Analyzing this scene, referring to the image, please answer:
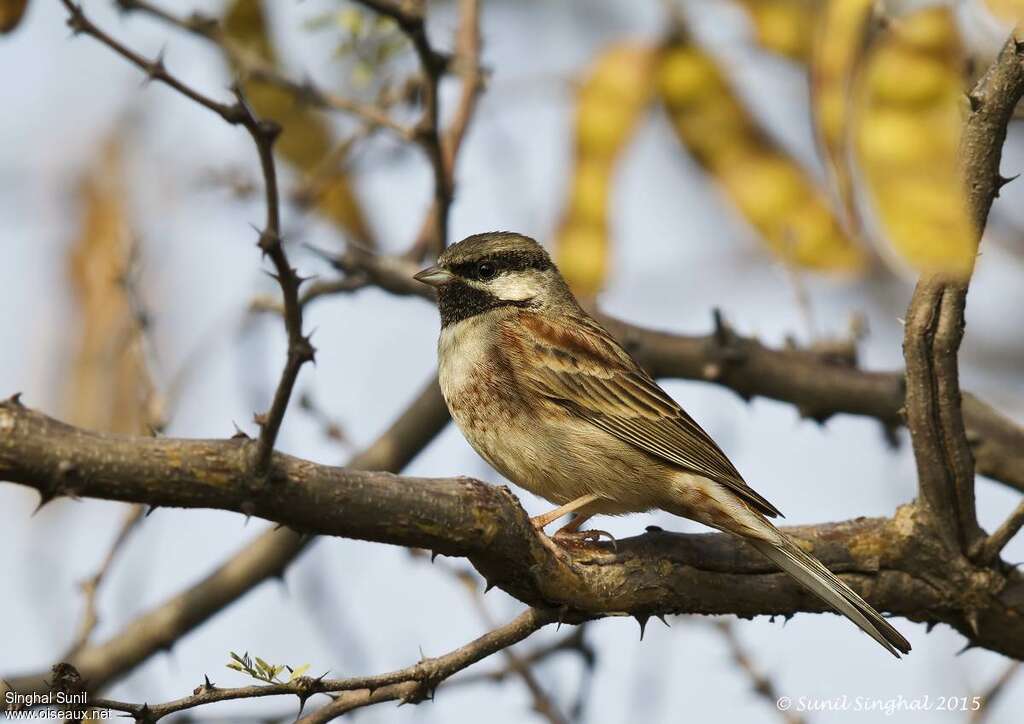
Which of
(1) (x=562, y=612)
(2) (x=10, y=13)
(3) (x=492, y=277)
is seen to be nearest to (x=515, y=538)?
(1) (x=562, y=612)

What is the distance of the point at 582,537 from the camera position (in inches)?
208

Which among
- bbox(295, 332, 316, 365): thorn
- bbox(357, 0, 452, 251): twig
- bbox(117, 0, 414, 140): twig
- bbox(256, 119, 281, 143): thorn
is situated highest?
bbox(117, 0, 414, 140): twig

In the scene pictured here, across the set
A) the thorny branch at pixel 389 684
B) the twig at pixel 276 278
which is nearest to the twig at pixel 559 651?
the thorny branch at pixel 389 684

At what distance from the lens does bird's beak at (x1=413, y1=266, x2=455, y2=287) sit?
20.7 ft

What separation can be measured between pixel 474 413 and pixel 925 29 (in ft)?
7.75

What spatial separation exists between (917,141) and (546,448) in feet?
6.76

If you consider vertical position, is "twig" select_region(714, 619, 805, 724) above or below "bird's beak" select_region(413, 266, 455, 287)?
below

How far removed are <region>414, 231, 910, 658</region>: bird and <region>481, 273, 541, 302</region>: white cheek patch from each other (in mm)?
204

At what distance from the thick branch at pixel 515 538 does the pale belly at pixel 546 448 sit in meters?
0.61

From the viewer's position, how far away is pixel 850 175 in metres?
4.17

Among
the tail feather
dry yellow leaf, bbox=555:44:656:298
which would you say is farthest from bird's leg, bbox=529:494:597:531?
dry yellow leaf, bbox=555:44:656:298

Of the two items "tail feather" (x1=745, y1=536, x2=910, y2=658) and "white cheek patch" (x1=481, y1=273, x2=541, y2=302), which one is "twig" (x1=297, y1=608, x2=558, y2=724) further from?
"white cheek patch" (x1=481, y1=273, x2=541, y2=302)

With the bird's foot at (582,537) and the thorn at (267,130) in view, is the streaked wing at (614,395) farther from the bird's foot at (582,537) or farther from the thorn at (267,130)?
the thorn at (267,130)

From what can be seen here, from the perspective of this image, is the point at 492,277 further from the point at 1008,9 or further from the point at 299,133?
the point at 1008,9
